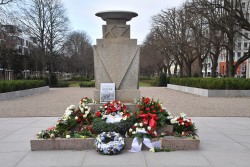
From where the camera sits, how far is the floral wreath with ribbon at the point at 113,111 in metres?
5.61

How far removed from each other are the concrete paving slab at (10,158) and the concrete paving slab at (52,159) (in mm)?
122

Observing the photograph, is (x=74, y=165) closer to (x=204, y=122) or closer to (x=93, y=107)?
(x=93, y=107)

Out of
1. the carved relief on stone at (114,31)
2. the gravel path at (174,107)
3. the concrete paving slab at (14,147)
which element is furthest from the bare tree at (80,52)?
the concrete paving slab at (14,147)

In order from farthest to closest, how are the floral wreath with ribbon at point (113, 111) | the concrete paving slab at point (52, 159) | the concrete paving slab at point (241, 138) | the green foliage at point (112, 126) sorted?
the concrete paving slab at point (241, 138) < the floral wreath with ribbon at point (113, 111) < the green foliage at point (112, 126) < the concrete paving slab at point (52, 159)

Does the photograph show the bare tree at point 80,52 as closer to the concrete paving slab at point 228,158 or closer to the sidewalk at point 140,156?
the sidewalk at point 140,156

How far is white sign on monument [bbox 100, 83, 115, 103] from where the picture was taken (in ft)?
21.4

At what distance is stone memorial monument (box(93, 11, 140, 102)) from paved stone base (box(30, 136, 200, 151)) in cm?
191

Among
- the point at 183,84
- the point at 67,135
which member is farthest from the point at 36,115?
the point at 183,84

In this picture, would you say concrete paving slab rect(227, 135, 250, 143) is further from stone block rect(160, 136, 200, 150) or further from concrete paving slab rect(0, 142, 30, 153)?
concrete paving slab rect(0, 142, 30, 153)

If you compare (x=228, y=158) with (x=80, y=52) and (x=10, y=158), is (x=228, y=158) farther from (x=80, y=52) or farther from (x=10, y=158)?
(x=80, y=52)

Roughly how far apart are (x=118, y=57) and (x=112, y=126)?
7.06 feet

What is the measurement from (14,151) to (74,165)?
1.67 m

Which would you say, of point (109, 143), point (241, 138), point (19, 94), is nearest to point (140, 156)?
point (109, 143)

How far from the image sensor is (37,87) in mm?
23500
